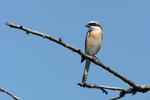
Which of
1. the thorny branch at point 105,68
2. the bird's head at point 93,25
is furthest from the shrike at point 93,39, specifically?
the thorny branch at point 105,68

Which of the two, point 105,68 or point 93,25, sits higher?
point 93,25

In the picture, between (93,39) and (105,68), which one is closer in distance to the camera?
(105,68)

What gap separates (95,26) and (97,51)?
70 centimetres

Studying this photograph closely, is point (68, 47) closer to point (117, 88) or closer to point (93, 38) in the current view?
point (117, 88)

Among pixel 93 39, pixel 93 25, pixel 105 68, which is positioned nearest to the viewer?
pixel 105 68

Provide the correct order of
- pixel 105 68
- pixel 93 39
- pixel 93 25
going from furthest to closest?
pixel 93 25 → pixel 93 39 → pixel 105 68

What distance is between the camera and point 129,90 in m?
2.62

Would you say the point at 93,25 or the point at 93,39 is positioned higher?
the point at 93,25

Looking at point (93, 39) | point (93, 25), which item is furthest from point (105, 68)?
point (93, 25)

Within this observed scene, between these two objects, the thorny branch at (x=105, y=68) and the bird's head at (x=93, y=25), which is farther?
the bird's head at (x=93, y=25)

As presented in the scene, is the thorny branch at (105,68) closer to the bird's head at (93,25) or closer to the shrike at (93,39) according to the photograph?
the shrike at (93,39)

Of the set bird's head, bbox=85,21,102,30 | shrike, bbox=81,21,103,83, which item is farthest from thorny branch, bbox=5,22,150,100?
bird's head, bbox=85,21,102,30

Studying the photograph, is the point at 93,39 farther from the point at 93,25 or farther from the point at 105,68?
the point at 105,68

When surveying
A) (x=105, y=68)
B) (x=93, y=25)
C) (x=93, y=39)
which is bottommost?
(x=105, y=68)
